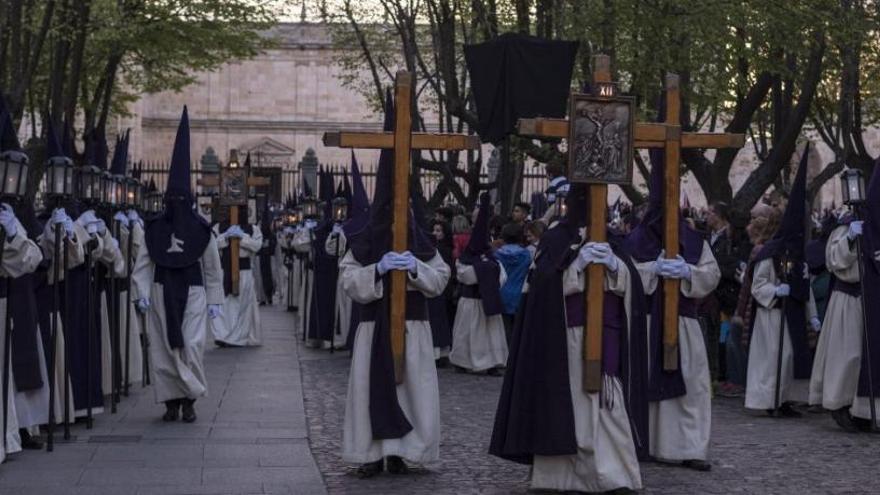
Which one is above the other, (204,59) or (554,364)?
(204,59)

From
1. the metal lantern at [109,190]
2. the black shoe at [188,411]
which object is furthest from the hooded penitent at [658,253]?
the metal lantern at [109,190]

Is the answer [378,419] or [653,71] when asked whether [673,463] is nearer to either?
[378,419]

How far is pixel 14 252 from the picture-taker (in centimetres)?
1227

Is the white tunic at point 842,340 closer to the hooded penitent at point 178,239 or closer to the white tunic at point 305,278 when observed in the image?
the hooded penitent at point 178,239

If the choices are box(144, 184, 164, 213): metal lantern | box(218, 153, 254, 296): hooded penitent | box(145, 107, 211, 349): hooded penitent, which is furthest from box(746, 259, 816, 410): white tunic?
box(218, 153, 254, 296): hooded penitent

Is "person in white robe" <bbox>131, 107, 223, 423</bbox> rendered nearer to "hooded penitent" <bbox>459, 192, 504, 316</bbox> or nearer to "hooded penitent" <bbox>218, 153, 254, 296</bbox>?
"hooded penitent" <bbox>459, 192, 504, 316</bbox>

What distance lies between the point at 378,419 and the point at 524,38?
1030 cm

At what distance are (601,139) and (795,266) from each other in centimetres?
534

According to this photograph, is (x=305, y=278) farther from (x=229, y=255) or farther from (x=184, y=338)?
(x=184, y=338)

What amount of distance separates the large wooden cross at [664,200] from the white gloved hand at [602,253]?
0.05m

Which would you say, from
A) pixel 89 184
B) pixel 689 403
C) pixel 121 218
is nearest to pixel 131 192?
pixel 121 218

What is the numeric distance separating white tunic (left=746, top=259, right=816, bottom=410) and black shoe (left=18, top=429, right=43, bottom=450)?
6449 millimetres

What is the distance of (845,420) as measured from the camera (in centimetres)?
1497

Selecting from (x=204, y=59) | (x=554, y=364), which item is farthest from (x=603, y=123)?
(x=204, y=59)
